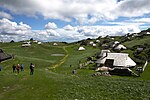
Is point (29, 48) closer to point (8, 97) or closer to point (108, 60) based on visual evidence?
point (108, 60)

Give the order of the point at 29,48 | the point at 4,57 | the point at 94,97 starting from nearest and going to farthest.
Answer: the point at 94,97, the point at 4,57, the point at 29,48

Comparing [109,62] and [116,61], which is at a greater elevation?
[116,61]

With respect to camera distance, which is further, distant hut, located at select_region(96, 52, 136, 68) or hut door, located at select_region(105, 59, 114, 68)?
hut door, located at select_region(105, 59, 114, 68)

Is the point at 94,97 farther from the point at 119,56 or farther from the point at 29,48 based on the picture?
the point at 29,48

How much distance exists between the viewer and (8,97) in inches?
1416

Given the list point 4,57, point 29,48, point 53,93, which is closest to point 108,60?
point 4,57

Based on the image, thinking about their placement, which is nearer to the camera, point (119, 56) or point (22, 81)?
point (22, 81)

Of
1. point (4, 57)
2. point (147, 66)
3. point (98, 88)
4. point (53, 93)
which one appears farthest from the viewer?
point (4, 57)

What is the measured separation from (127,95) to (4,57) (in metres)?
70.2

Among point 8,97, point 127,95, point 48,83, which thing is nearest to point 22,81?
point 48,83

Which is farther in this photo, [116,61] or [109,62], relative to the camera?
[109,62]

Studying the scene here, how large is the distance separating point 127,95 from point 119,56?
5279 cm

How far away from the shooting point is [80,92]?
37906mm

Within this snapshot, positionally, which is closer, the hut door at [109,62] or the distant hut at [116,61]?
the distant hut at [116,61]
